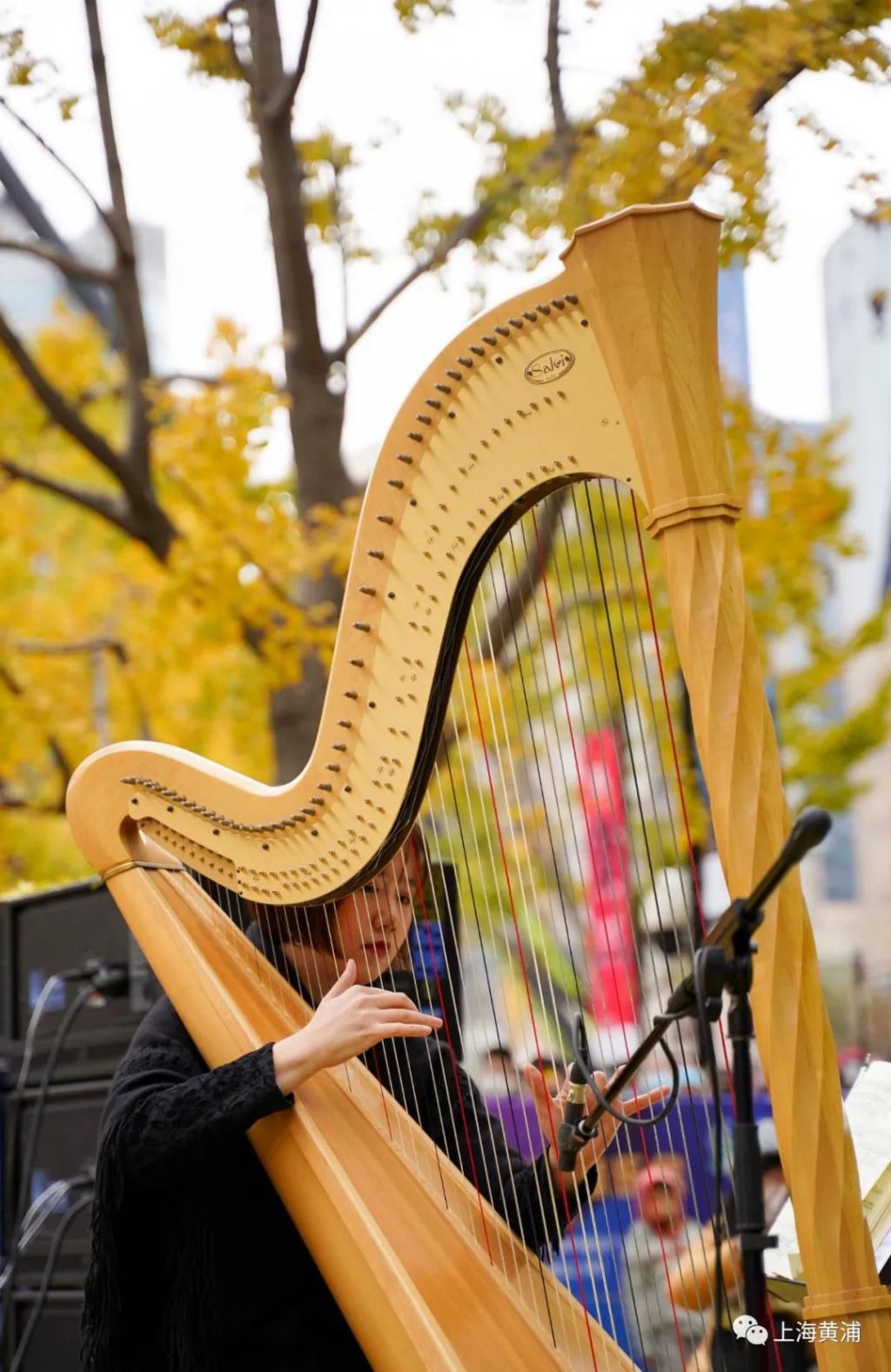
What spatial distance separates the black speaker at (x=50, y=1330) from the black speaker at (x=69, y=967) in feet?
1.75

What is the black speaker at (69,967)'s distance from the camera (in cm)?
364

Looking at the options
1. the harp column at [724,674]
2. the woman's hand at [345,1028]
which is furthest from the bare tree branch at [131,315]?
the harp column at [724,674]

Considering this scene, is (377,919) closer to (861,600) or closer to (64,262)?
(64,262)

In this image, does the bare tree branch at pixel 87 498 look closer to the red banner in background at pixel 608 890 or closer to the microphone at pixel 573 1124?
the red banner in background at pixel 608 890

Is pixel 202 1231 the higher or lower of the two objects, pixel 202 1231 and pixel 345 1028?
the lower

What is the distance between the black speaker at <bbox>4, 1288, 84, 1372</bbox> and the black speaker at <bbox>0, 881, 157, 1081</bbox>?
21.0 inches

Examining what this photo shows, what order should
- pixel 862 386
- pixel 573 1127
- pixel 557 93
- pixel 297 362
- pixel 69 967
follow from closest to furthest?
pixel 573 1127 → pixel 69 967 → pixel 557 93 → pixel 297 362 → pixel 862 386

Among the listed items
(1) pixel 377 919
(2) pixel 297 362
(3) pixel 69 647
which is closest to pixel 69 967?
(1) pixel 377 919

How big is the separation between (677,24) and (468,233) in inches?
58.4

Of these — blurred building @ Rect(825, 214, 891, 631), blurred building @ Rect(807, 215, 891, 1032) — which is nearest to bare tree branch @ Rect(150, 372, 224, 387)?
blurred building @ Rect(807, 215, 891, 1032)

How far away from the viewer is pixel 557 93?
4828 millimetres

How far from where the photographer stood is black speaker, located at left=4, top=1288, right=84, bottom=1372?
3.56 meters

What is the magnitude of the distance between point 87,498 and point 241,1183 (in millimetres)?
3861

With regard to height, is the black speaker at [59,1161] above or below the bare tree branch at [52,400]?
below
